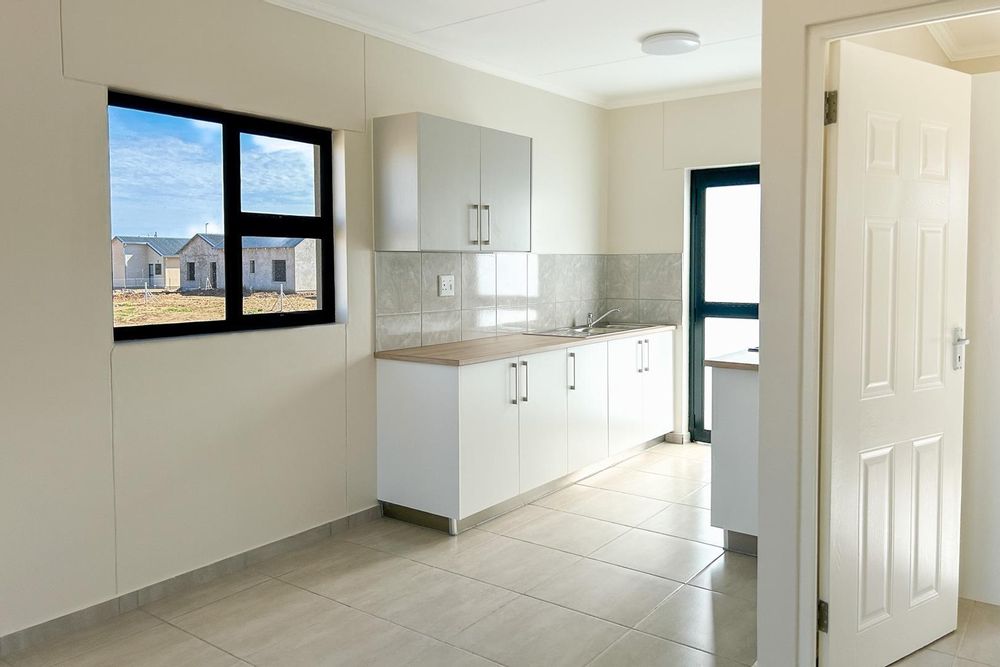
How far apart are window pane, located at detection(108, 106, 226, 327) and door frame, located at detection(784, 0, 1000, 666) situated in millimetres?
2369

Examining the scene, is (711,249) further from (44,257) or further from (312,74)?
(44,257)

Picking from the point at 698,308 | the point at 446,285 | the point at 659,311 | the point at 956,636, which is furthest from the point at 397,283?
the point at 956,636

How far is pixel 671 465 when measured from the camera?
5289 millimetres

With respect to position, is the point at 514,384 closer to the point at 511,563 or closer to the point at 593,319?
the point at 511,563

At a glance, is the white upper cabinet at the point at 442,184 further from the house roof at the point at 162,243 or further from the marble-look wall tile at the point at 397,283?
the house roof at the point at 162,243

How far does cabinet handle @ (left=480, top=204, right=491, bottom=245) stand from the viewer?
435 centimetres

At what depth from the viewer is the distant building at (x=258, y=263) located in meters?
3.42

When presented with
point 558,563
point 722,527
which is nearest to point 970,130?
point 722,527

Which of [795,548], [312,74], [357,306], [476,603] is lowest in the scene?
[476,603]

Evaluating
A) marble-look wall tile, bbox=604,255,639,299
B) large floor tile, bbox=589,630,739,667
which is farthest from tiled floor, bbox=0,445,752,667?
marble-look wall tile, bbox=604,255,639,299

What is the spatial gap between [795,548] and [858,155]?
4.07 feet

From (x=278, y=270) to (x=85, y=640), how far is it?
5.73 ft

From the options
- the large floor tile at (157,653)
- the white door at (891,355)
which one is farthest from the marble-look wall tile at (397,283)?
the white door at (891,355)

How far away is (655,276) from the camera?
588 cm
